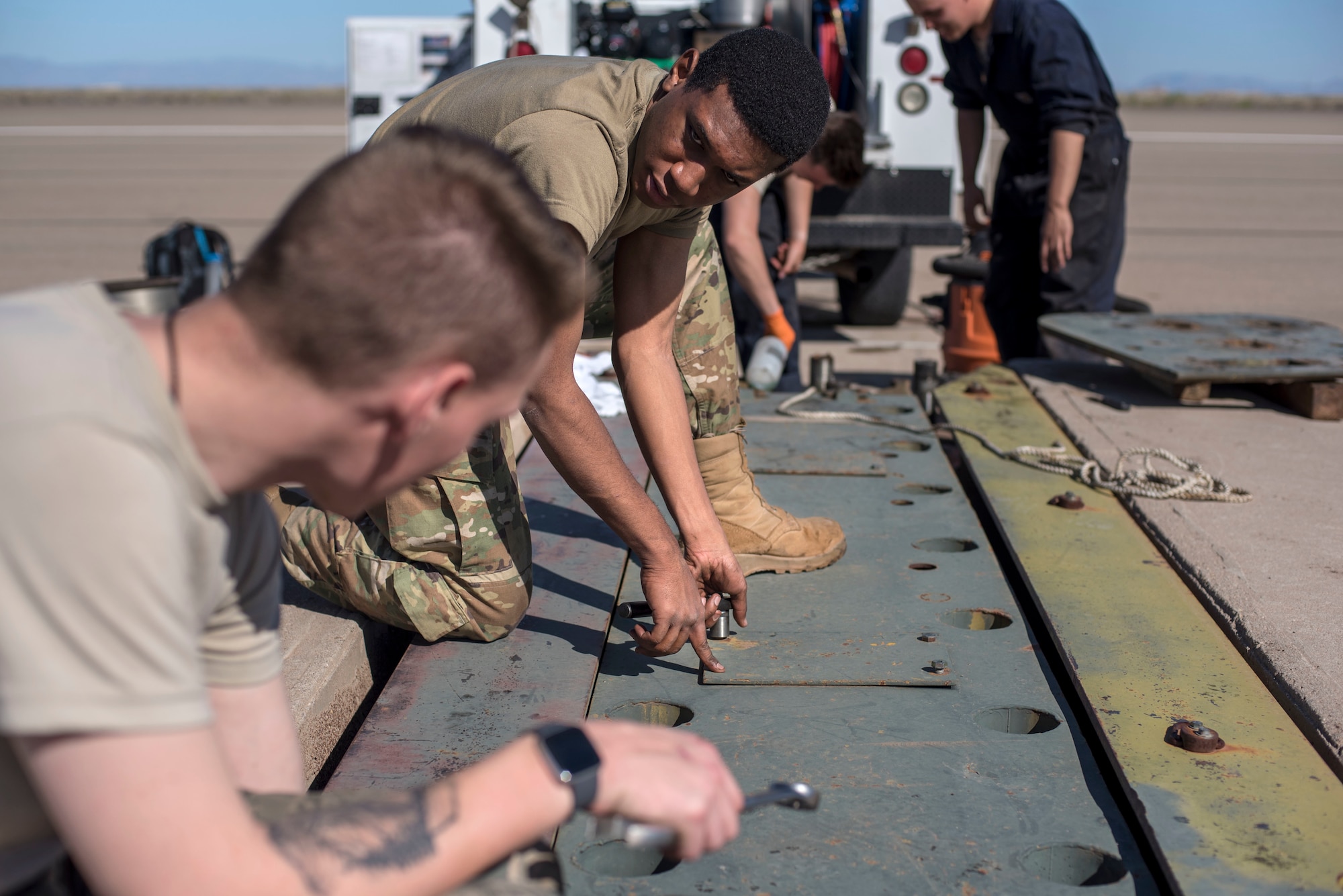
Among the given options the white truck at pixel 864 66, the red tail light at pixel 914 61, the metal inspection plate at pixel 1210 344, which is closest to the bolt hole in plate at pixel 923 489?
the metal inspection plate at pixel 1210 344

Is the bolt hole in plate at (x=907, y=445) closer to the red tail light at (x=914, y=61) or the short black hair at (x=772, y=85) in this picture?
the short black hair at (x=772, y=85)

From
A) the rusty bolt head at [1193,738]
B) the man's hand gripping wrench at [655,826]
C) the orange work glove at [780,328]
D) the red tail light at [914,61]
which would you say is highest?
the red tail light at [914,61]

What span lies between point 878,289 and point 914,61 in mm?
1245

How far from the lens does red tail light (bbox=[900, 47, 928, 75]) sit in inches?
254

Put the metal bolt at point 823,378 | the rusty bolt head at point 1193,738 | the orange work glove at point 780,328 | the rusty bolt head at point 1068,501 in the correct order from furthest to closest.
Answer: the orange work glove at point 780,328 → the metal bolt at point 823,378 → the rusty bolt head at point 1068,501 → the rusty bolt head at point 1193,738

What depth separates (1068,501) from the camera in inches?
108

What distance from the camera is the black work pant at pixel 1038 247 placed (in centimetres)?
431

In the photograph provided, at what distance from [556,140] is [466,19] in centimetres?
543

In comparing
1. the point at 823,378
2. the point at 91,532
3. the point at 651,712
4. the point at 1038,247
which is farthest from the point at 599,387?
the point at 91,532

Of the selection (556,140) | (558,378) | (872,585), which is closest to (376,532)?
(558,378)

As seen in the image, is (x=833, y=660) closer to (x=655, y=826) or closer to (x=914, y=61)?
(x=655, y=826)

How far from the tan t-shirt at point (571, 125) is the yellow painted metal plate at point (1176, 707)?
3.32 ft

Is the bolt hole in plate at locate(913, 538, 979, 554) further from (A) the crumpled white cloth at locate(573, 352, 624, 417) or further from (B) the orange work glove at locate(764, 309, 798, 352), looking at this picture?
(B) the orange work glove at locate(764, 309, 798, 352)

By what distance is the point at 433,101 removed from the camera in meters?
2.25
